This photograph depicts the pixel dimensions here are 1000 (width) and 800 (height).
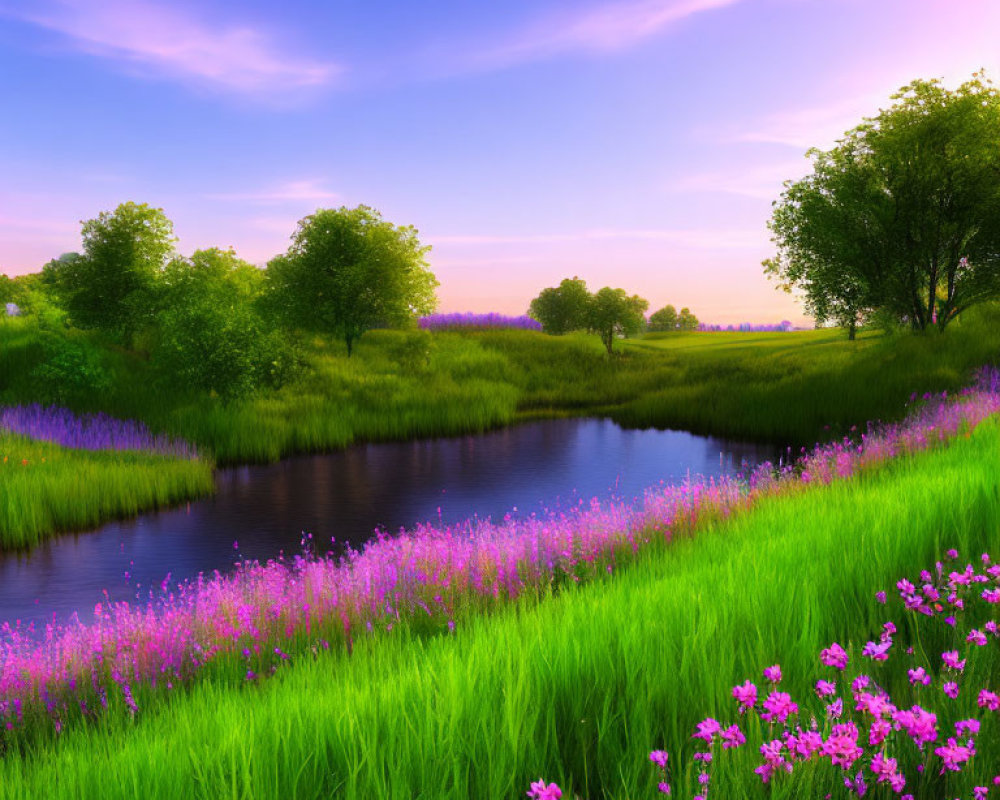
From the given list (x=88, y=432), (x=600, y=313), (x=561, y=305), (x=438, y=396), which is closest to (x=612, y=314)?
(x=600, y=313)

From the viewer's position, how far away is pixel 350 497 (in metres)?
18.2

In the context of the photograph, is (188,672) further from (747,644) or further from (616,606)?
(747,644)

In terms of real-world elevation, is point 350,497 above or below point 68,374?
below

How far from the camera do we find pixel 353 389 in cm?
2950

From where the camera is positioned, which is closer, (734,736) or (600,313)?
(734,736)

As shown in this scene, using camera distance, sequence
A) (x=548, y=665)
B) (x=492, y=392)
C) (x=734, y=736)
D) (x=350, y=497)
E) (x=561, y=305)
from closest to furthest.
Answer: (x=734, y=736), (x=548, y=665), (x=350, y=497), (x=492, y=392), (x=561, y=305)

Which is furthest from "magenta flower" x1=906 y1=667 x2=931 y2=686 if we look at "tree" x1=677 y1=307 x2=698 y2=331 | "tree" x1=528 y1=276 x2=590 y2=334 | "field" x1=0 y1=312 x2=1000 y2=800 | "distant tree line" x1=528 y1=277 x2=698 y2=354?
"tree" x1=677 y1=307 x2=698 y2=331

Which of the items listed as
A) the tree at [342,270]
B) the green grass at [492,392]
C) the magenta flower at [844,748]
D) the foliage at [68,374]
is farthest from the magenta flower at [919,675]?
the tree at [342,270]

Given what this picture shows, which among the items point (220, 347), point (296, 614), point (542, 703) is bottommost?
point (296, 614)

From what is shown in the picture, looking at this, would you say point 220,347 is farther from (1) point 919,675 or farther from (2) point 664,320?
(2) point 664,320

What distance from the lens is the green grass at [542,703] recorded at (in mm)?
2967

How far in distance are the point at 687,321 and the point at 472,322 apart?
1883 inches

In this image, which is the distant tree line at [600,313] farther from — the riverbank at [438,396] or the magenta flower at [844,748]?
the magenta flower at [844,748]

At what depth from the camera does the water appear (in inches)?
488
